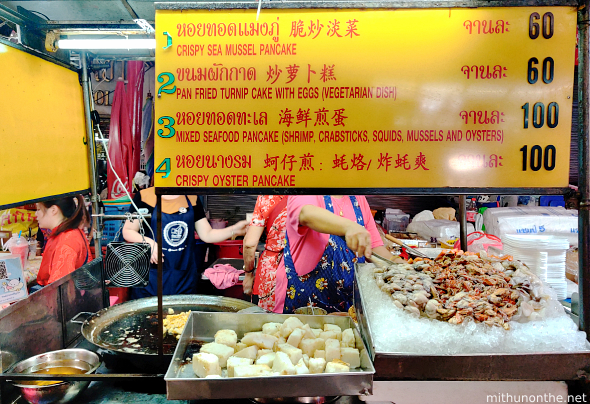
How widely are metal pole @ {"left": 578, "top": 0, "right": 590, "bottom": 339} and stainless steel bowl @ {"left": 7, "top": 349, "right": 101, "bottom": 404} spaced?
223 centimetres

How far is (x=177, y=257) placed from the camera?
4.62 metres

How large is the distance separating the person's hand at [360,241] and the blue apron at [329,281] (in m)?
0.78

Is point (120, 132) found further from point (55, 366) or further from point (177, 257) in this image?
point (55, 366)

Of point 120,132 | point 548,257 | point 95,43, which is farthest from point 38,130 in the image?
point 548,257

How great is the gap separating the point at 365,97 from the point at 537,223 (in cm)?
361

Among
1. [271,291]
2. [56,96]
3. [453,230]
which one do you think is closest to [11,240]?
[56,96]

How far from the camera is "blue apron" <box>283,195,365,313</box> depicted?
10.1 feet

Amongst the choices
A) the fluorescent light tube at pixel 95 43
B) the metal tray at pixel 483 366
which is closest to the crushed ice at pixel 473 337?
the metal tray at pixel 483 366

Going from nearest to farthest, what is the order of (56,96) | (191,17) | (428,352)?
(428,352), (191,17), (56,96)

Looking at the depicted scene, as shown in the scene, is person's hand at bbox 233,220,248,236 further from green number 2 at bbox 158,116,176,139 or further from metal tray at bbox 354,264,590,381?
metal tray at bbox 354,264,590,381

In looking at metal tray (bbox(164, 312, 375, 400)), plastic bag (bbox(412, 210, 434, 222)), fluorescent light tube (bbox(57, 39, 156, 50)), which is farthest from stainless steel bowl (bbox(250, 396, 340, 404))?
plastic bag (bbox(412, 210, 434, 222))

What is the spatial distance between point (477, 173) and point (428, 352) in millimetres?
774

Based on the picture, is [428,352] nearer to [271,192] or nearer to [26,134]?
[271,192]

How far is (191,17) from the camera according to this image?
151cm
